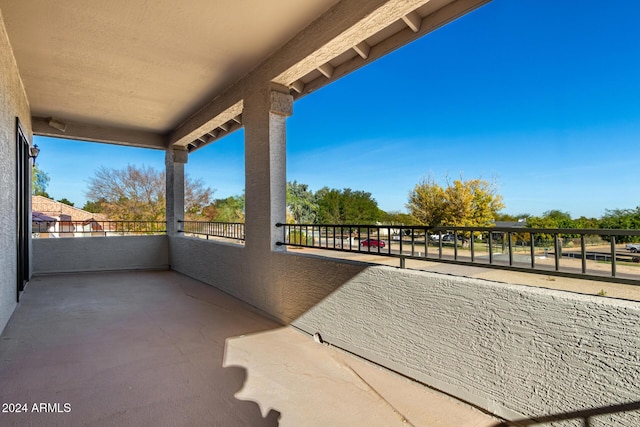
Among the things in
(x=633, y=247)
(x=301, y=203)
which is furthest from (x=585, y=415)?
(x=301, y=203)

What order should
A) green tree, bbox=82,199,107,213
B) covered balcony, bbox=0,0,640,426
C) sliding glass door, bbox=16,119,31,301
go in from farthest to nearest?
green tree, bbox=82,199,107,213 → sliding glass door, bbox=16,119,31,301 → covered balcony, bbox=0,0,640,426

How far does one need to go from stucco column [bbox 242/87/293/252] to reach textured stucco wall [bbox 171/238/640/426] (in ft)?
2.77

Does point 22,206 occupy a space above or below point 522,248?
above

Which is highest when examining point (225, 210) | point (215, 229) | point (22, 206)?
point (225, 210)

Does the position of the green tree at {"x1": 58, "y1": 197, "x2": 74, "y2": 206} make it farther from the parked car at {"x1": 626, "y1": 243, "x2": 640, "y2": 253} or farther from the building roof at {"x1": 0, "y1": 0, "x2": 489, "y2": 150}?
the parked car at {"x1": 626, "y1": 243, "x2": 640, "y2": 253}

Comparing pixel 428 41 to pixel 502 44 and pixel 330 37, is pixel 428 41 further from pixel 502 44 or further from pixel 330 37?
pixel 330 37

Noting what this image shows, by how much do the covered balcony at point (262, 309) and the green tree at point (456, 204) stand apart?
252 inches

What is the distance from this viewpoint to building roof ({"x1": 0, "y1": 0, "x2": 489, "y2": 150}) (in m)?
2.41

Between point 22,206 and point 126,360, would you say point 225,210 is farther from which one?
point 126,360

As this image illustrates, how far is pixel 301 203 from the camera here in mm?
19312

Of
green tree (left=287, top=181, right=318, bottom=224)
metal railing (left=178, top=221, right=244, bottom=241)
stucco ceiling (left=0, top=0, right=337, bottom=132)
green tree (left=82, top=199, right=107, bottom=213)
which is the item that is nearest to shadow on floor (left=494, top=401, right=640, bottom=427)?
stucco ceiling (left=0, top=0, right=337, bottom=132)

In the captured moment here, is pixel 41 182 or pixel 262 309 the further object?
pixel 41 182

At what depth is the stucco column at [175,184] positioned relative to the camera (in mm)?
6398

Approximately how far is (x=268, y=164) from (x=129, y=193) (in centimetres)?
1761
